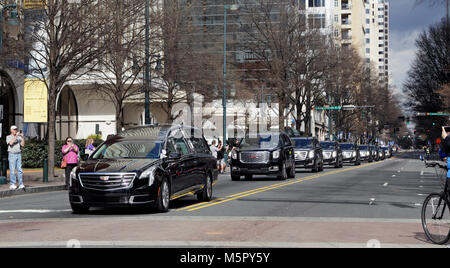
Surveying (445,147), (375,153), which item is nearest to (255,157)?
Answer: (445,147)

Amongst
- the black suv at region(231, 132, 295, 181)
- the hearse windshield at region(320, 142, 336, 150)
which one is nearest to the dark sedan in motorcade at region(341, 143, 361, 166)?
the hearse windshield at region(320, 142, 336, 150)

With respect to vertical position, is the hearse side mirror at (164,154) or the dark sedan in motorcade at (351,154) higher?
the hearse side mirror at (164,154)

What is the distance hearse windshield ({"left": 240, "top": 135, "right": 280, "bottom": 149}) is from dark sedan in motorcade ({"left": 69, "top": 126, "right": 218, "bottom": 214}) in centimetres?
1053

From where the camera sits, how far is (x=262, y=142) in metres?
26.4

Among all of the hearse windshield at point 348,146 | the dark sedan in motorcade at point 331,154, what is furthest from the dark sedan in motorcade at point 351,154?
the dark sedan in motorcade at point 331,154

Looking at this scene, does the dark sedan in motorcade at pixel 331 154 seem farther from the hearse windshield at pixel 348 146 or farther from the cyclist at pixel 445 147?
the cyclist at pixel 445 147

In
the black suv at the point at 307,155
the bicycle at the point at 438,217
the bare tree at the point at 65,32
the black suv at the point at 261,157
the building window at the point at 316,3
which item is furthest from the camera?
the building window at the point at 316,3

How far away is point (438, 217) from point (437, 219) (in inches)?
2.3

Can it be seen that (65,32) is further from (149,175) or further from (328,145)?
(328,145)

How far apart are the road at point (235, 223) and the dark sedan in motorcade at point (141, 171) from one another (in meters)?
0.36

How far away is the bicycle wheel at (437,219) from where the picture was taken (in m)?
8.99

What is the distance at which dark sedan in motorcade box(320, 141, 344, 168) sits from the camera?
138ft
